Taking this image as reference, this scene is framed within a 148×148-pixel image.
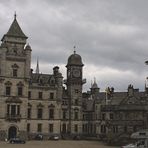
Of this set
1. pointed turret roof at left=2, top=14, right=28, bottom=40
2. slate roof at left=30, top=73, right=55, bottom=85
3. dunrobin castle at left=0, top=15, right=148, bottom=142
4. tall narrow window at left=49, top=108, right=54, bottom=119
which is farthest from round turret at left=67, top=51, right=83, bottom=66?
pointed turret roof at left=2, top=14, right=28, bottom=40

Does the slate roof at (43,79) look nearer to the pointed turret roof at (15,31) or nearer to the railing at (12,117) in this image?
the railing at (12,117)

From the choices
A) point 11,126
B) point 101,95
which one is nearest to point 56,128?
point 11,126

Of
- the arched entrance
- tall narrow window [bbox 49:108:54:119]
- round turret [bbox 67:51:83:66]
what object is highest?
round turret [bbox 67:51:83:66]

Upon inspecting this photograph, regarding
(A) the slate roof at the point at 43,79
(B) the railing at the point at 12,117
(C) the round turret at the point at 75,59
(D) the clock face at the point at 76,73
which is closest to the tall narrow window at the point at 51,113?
(A) the slate roof at the point at 43,79

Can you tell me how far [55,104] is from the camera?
95750 millimetres

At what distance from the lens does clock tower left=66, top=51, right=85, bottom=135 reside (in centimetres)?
10025

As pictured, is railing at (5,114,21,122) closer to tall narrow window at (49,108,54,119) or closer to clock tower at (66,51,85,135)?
tall narrow window at (49,108,54,119)

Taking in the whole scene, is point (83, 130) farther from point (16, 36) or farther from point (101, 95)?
point (16, 36)

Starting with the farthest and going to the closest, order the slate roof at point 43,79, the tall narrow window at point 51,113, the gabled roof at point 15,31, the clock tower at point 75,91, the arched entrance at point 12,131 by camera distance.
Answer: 1. the clock tower at point 75,91
2. the slate roof at point 43,79
3. the tall narrow window at point 51,113
4. the gabled roof at point 15,31
5. the arched entrance at point 12,131

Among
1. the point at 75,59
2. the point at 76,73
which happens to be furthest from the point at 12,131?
the point at 75,59

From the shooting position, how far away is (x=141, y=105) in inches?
3971

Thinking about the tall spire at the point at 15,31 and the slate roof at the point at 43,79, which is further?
the slate roof at the point at 43,79

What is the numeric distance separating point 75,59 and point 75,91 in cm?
870

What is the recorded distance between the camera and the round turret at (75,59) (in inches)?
4102
